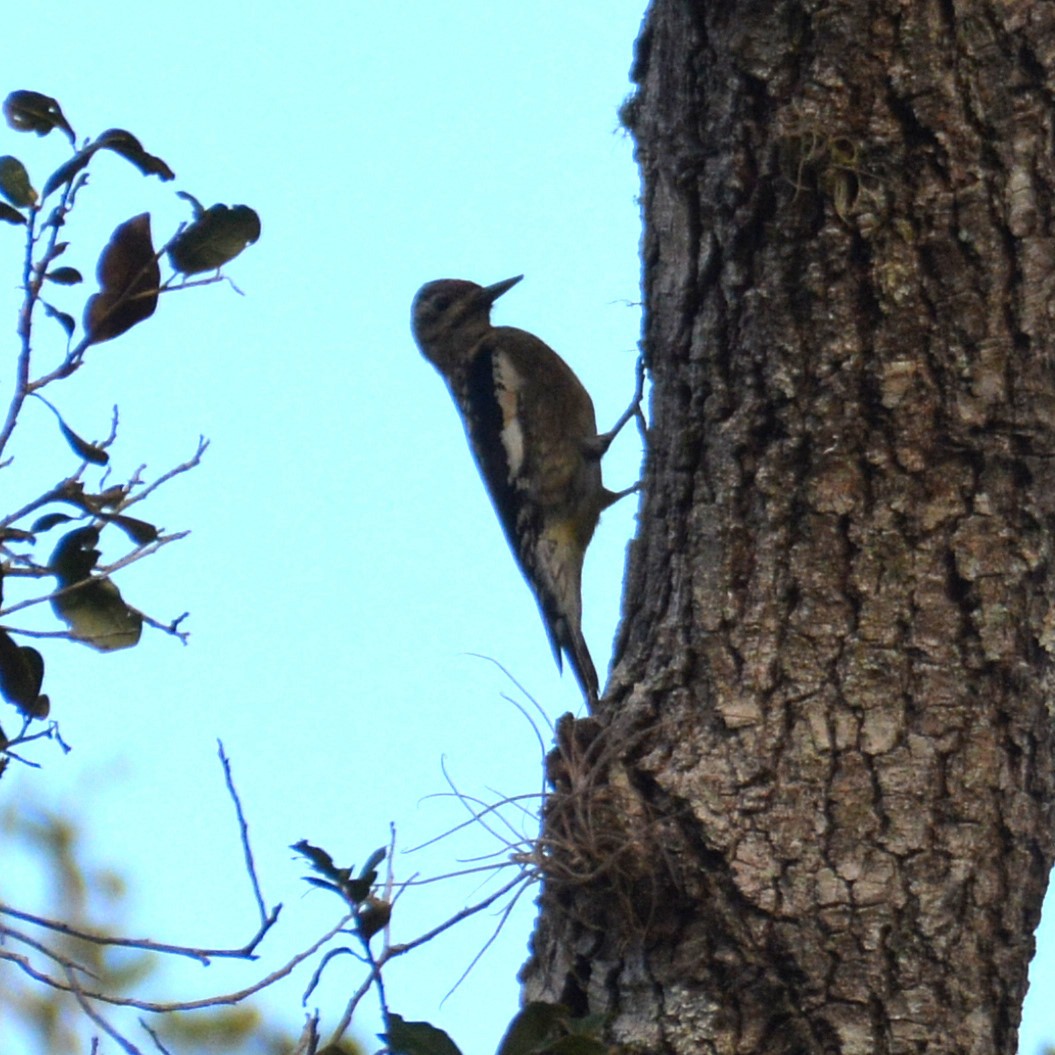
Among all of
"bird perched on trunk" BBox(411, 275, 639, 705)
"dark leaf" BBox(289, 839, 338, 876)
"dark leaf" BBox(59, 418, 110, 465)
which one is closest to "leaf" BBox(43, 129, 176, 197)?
"dark leaf" BBox(59, 418, 110, 465)

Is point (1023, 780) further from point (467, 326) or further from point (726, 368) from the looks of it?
point (467, 326)

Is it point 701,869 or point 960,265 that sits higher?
point 960,265

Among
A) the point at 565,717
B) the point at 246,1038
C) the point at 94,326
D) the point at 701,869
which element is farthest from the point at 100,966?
the point at 94,326

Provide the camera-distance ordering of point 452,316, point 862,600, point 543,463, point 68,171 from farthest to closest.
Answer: point 452,316 → point 543,463 → point 862,600 → point 68,171

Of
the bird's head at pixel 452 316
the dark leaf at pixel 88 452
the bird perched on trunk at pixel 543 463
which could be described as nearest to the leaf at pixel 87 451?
the dark leaf at pixel 88 452

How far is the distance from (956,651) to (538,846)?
2.50 ft

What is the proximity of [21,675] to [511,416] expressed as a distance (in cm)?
360

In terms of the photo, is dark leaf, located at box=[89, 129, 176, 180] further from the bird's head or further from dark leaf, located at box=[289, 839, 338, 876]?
the bird's head

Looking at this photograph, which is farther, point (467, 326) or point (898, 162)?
point (467, 326)

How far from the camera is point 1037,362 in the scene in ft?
7.63

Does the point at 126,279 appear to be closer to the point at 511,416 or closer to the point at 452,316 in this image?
the point at 511,416

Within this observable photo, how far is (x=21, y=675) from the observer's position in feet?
6.12

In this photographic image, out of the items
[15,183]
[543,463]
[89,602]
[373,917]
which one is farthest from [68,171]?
[543,463]

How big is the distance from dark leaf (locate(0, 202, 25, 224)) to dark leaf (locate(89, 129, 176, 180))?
133 millimetres
